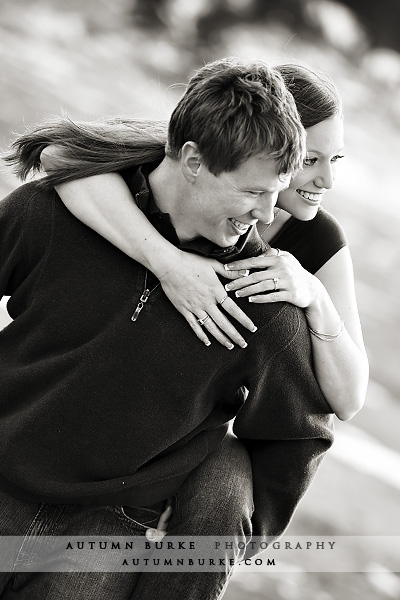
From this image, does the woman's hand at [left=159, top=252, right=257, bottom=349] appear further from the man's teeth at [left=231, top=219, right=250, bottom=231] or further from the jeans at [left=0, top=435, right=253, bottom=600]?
the jeans at [left=0, top=435, right=253, bottom=600]

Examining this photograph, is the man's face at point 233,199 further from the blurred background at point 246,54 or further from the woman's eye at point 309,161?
the blurred background at point 246,54

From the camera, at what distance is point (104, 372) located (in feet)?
5.35

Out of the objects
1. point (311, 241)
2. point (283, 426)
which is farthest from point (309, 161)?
point (283, 426)

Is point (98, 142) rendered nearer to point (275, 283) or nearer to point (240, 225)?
point (240, 225)

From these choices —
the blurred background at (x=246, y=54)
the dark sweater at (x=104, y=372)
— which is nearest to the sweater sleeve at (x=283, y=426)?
the dark sweater at (x=104, y=372)

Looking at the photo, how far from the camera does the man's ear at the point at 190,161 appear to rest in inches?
60.1

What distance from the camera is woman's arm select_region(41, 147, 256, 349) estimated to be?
5.24ft

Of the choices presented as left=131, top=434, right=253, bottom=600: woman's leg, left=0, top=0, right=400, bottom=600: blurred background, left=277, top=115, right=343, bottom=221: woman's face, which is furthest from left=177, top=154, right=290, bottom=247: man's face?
left=0, top=0, right=400, bottom=600: blurred background

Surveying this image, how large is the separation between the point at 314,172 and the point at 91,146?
0.50 meters

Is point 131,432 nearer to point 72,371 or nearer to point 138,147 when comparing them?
point 72,371

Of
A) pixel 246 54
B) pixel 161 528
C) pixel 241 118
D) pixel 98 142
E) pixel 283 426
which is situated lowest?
pixel 246 54

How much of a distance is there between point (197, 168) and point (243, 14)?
537 centimetres

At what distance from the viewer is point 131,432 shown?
165 cm

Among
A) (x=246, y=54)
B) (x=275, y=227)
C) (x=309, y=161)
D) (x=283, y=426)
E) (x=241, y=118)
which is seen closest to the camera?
(x=241, y=118)
